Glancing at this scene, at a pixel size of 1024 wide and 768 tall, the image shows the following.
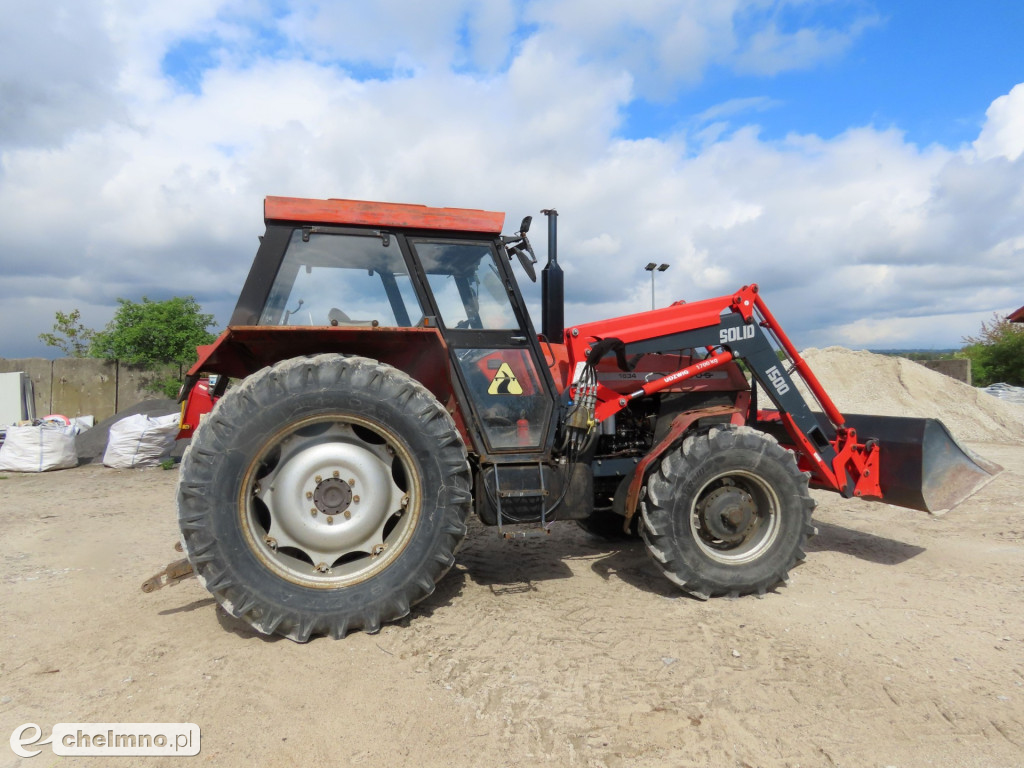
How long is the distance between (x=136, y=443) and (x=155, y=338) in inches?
181

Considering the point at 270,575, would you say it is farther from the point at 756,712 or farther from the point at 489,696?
the point at 756,712

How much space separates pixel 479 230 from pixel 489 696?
2460mm

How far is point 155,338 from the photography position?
12789 millimetres

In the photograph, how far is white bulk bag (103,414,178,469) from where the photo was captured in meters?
8.96

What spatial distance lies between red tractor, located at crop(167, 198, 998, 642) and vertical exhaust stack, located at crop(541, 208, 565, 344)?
2 cm

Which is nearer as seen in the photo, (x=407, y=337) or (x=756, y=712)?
(x=756, y=712)

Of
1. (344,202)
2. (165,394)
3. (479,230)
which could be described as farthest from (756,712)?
(165,394)

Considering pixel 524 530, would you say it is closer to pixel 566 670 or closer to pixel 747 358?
pixel 566 670

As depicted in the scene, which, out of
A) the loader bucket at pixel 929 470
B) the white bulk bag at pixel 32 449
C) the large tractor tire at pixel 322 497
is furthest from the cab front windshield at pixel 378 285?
the white bulk bag at pixel 32 449

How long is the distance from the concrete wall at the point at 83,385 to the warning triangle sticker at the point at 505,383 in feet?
35.8

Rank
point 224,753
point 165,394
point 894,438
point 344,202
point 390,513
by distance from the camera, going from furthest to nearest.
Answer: point 165,394 < point 894,438 < point 344,202 < point 390,513 < point 224,753

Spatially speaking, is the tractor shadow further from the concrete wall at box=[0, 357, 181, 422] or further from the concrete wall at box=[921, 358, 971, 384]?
the concrete wall at box=[921, 358, 971, 384]

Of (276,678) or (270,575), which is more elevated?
(270,575)

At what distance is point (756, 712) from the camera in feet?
8.09
